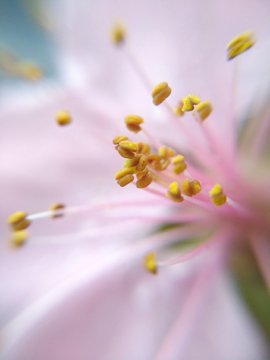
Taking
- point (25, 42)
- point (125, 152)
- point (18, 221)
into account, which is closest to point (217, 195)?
point (125, 152)

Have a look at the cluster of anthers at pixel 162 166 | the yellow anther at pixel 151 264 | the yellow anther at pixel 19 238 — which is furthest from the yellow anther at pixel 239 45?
the yellow anther at pixel 19 238

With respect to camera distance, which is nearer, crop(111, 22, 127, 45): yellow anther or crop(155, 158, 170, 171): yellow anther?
crop(155, 158, 170, 171): yellow anther

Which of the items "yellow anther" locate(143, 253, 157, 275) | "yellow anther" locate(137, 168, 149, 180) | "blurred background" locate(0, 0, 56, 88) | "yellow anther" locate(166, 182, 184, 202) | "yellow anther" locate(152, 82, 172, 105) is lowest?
"yellow anther" locate(143, 253, 157, 275)

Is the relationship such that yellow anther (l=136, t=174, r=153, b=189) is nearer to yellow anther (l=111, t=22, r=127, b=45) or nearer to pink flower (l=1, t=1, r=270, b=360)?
pink flower (l=1, t=1, r=270, b=360)

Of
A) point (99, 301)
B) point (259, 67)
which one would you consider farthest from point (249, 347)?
point (259, 67)

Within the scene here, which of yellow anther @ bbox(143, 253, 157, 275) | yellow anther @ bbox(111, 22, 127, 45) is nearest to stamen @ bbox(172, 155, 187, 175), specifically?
yellow anther @ bbox(143, 253, 157, 275)

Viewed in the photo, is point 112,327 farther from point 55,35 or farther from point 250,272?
point 55,35
